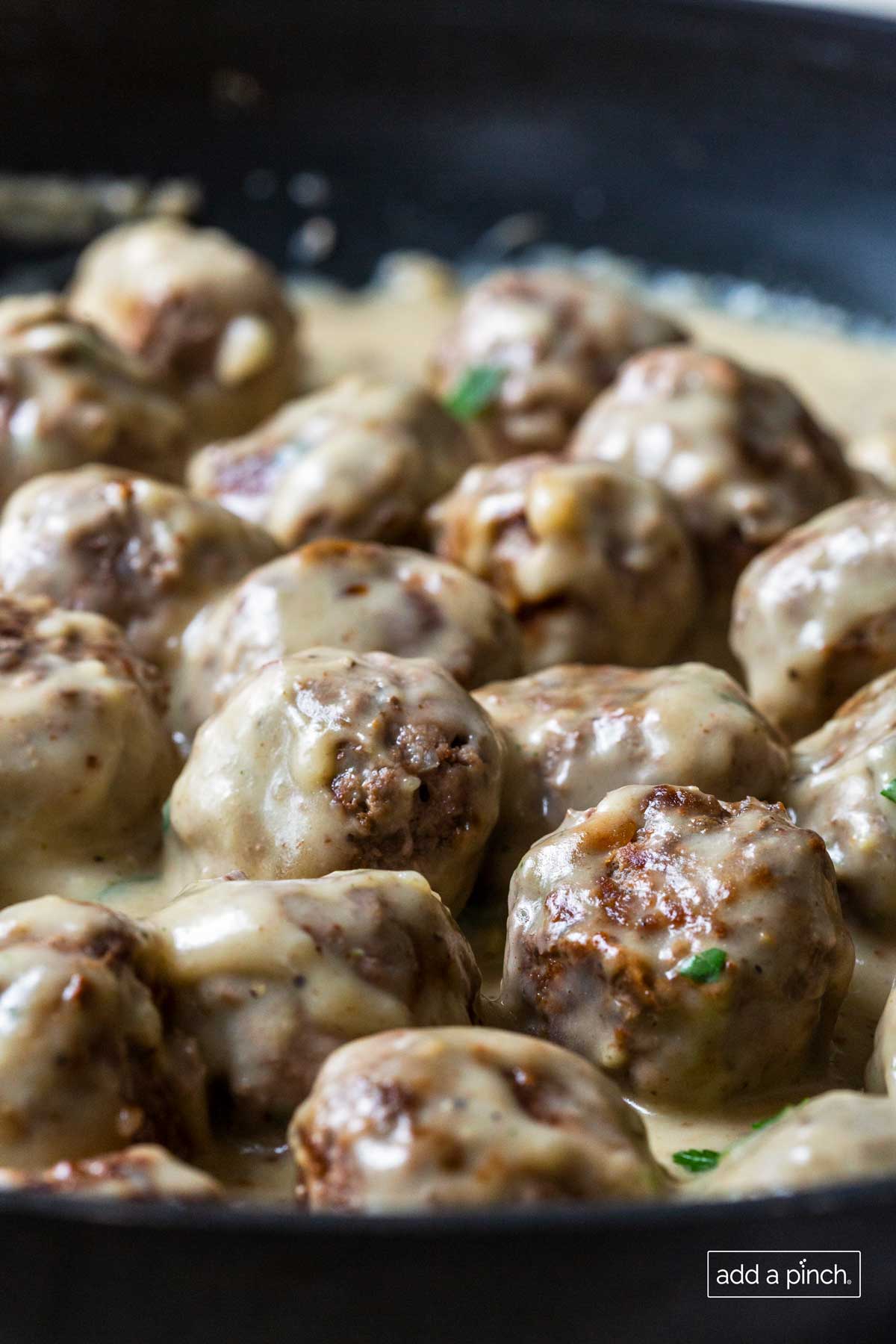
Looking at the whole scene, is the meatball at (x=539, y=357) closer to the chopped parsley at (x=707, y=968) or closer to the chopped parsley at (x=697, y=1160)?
the chopped parsley at (x=707, y=968)

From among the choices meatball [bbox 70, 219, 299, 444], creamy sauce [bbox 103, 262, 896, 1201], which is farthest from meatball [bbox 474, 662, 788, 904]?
creamy sauce [bbox 103, 262, 896, 1201]

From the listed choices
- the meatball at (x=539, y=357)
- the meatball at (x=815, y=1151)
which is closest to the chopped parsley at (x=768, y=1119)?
the meatball at (x=815, y=1151)

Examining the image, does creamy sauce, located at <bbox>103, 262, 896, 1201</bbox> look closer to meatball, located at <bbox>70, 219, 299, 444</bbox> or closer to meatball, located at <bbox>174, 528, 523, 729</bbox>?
meatball, located at <bbox>70, 219, 299, 444</bbox>

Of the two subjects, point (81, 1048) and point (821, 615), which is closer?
point (81, 1048)

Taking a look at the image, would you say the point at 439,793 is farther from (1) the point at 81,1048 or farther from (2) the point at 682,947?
(1) the point at 81,1048

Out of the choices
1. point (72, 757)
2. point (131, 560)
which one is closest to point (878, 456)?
point (131, 560)

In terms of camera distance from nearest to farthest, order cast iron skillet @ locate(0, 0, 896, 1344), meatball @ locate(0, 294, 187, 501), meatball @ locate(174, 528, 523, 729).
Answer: meatball @ locate(174, 528, 523, 729) → meatball @ locate(0, 294, 187, 501) → cast iron skillet @ locate(0, 0, 896, 1344)

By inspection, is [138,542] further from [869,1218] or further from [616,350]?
[869,1218]
